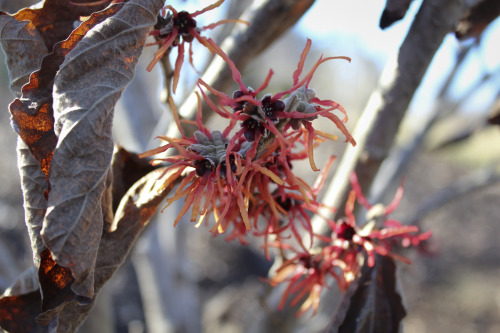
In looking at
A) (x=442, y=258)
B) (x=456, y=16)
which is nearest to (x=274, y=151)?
(x=456, y=16)

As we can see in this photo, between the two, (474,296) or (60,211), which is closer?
(60,211)

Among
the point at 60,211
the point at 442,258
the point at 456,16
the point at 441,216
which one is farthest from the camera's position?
the point at 441,216

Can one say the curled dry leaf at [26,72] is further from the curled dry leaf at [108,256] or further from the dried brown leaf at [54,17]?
the curled dry leaf at [108,256]

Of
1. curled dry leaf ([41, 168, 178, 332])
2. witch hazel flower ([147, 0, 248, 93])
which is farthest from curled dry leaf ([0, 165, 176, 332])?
witch hazel flower ([147, 0, 248, 93])

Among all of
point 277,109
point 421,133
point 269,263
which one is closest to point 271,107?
point 277,109

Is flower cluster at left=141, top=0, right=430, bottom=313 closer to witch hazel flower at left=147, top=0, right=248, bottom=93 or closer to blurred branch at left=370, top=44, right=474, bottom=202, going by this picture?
witch hazel flower at left=147, top=0, right=248, bottom=93

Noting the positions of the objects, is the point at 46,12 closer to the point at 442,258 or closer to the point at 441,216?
the point at 442,258

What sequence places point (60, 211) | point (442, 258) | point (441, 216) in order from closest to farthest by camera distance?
1. point (60, 211)
2. point (442, 258)
3. point (441, 216)
